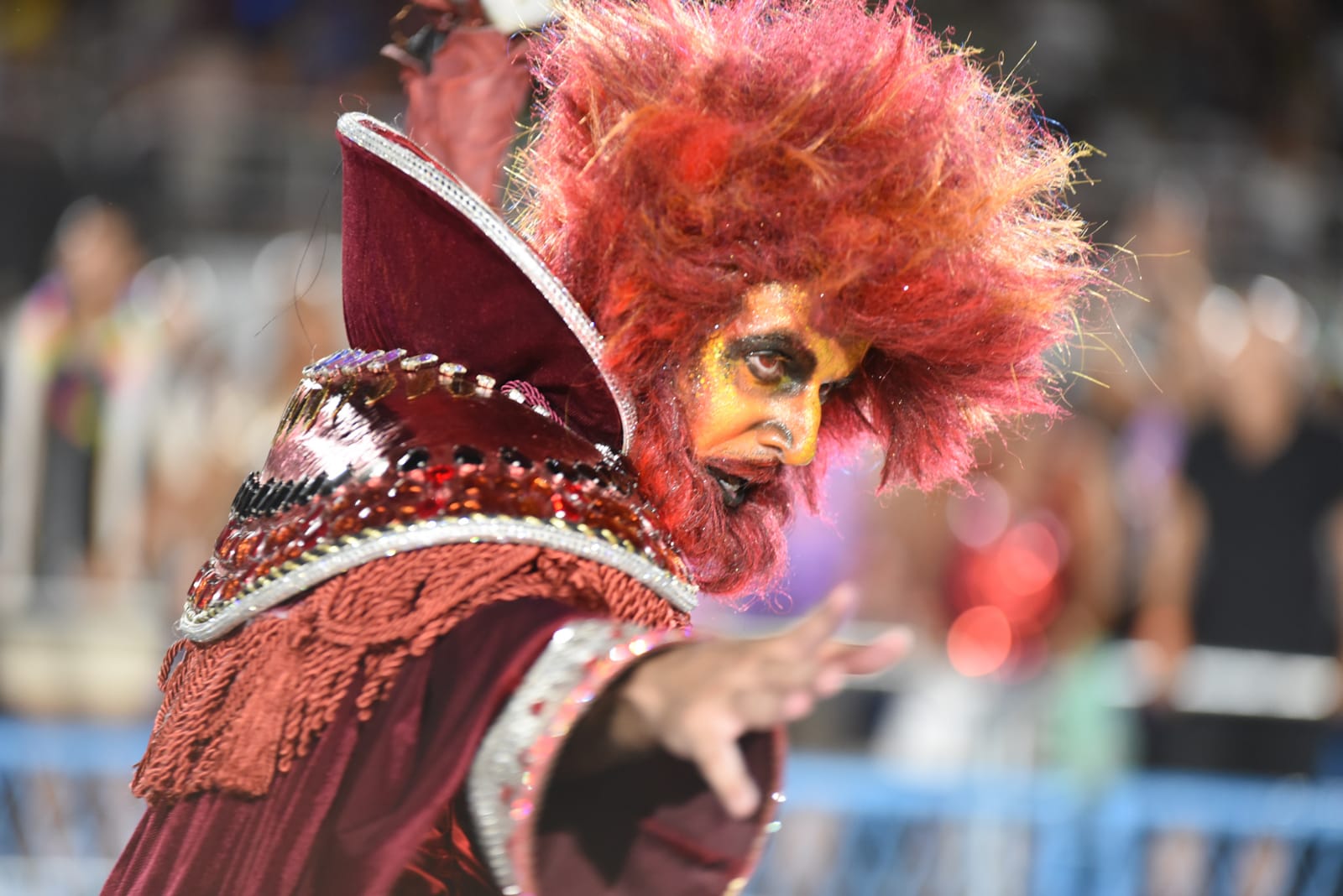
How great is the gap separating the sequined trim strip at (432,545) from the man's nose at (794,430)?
194 mm

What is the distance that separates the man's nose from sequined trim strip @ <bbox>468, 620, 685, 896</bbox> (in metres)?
0.35

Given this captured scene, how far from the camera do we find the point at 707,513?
1.32 m

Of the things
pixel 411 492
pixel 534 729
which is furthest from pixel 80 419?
pixel 534 729

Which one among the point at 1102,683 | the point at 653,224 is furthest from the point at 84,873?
the point at 653,224

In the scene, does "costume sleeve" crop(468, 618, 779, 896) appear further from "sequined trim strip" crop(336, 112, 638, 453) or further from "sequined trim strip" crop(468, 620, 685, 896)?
"sequined trim strip" crop(336, 112, 638, 453)

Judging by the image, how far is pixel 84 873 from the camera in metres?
3.82

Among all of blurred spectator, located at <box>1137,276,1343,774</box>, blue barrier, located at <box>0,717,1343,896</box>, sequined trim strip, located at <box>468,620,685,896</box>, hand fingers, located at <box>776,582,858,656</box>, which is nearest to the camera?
hand fingers, located at <box>776,582,858,656</box>

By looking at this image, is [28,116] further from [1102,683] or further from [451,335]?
[451,335]

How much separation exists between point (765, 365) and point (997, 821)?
2.63 meters

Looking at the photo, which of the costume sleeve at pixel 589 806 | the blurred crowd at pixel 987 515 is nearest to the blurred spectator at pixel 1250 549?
the blurred crowd at pixel 987 515

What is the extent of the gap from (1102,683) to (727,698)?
2.97m

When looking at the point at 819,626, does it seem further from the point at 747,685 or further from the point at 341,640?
the point at 341,640

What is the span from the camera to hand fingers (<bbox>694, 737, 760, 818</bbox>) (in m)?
0.88

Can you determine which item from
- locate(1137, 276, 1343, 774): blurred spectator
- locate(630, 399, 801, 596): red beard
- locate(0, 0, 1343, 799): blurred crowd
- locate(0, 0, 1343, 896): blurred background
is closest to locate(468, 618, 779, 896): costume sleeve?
locate(630, 399, 801, 596): red beard
